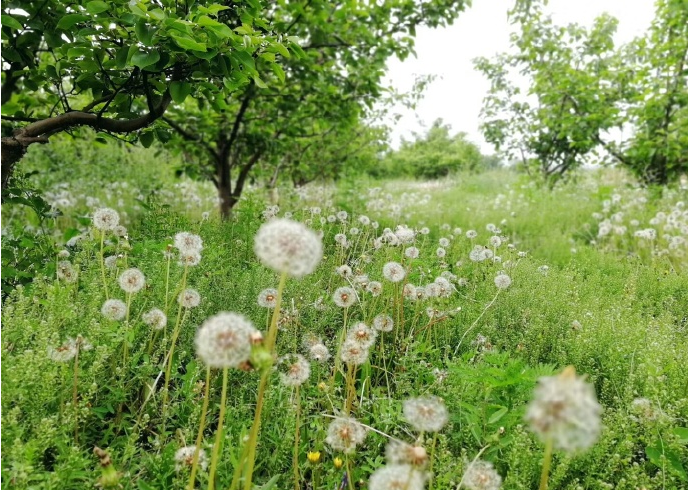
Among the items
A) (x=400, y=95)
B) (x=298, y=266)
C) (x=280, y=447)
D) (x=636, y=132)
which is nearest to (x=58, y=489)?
(x=280, y=447)

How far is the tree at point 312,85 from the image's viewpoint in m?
4.63

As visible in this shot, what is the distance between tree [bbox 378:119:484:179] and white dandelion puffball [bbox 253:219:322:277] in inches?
770

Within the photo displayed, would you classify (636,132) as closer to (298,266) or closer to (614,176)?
(614,176)

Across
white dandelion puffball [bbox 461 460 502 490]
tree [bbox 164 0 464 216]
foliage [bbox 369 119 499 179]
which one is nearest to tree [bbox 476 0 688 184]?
tree [bbox 164 0 464 216]

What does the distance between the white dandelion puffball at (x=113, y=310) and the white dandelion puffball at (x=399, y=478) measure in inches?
54.6

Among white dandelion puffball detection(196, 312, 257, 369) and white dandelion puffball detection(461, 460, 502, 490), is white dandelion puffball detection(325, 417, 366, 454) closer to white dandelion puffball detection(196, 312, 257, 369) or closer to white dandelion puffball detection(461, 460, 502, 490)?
white dandelion puffball detection(461, 460, 502, 490)

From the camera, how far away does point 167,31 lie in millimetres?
1898

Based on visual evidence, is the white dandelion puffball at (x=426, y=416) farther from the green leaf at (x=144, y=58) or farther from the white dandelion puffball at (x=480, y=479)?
the green leaf at (x=144, y=58)

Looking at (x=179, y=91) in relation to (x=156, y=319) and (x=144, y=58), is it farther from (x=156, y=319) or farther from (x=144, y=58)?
(x=156, y=319)

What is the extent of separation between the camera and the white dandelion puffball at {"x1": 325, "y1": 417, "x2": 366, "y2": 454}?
1351mm

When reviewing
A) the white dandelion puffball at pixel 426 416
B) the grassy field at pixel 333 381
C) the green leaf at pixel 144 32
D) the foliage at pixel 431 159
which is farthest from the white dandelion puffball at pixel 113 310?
the foliage at pixel 431 159

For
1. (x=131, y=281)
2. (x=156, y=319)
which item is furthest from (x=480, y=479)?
(x=131, y=281)

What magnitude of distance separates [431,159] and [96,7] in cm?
2149

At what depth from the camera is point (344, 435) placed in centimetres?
135
